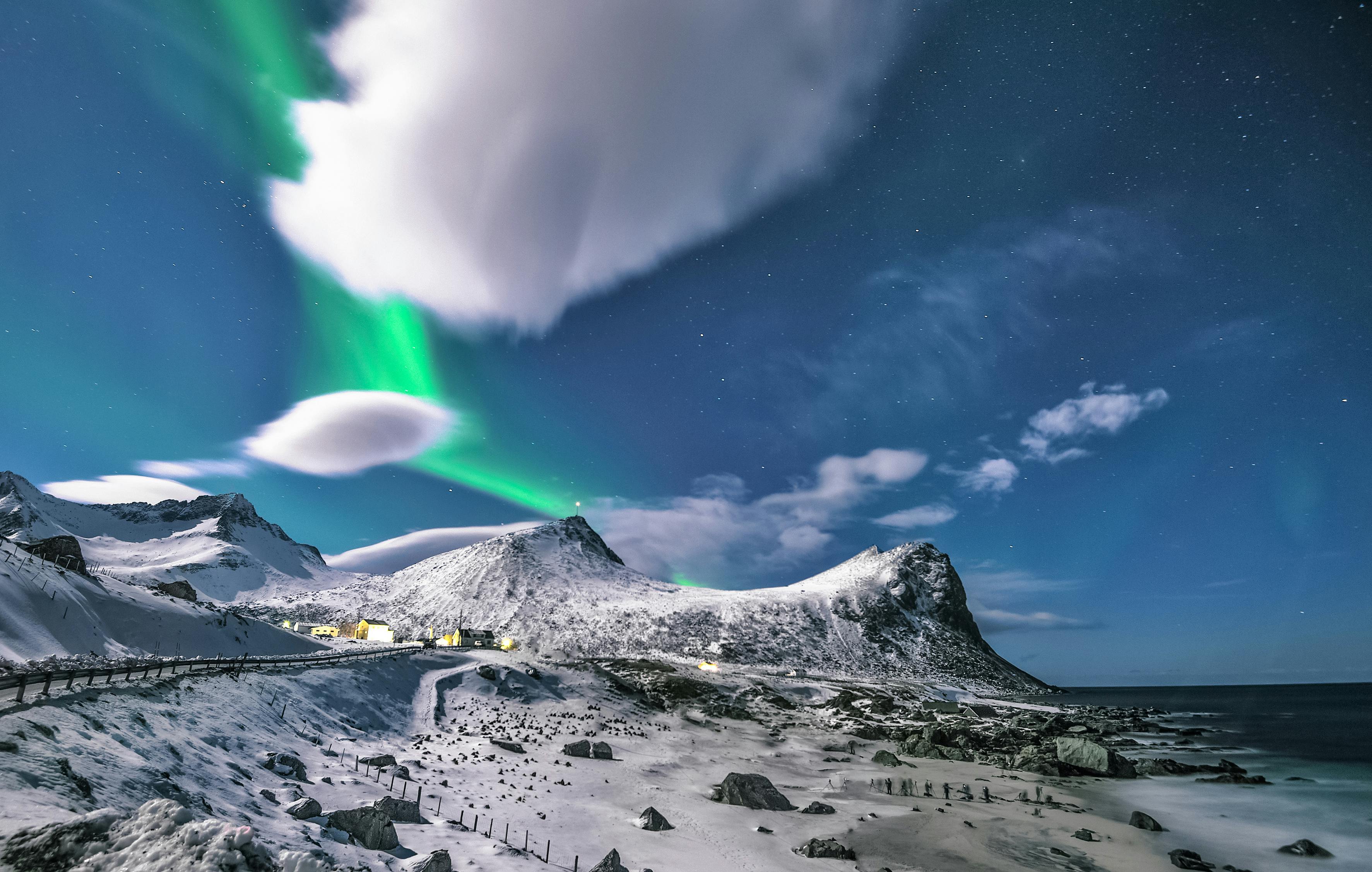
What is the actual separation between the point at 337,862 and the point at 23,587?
38.1 m

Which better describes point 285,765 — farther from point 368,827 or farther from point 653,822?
point 653,822

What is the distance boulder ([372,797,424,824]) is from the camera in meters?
21.8

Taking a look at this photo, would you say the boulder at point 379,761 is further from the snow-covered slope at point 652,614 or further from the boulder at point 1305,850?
the snow-covered slope at point 652,614

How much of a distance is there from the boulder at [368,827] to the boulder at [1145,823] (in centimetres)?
4194

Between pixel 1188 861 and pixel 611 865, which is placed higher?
pixel 611 865

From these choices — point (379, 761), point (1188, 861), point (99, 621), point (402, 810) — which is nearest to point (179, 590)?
point (99, 621)

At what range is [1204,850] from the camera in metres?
31.6

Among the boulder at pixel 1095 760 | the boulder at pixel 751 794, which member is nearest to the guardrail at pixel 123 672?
the boulder at pixel 751 794

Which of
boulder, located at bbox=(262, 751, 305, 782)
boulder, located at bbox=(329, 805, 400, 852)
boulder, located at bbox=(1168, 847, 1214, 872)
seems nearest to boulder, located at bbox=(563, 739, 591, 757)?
boulder, located at bbox=(262, 751, 305, 782)

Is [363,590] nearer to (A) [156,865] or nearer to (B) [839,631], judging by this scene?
(B) [839,631]

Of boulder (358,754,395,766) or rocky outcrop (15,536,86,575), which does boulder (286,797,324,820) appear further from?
rocky outcrop (15,536,86,575)

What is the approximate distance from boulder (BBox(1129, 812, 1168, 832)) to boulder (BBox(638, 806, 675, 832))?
29.4 metres

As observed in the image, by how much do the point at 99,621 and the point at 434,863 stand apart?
1676 inches

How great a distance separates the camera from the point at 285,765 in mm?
23406
